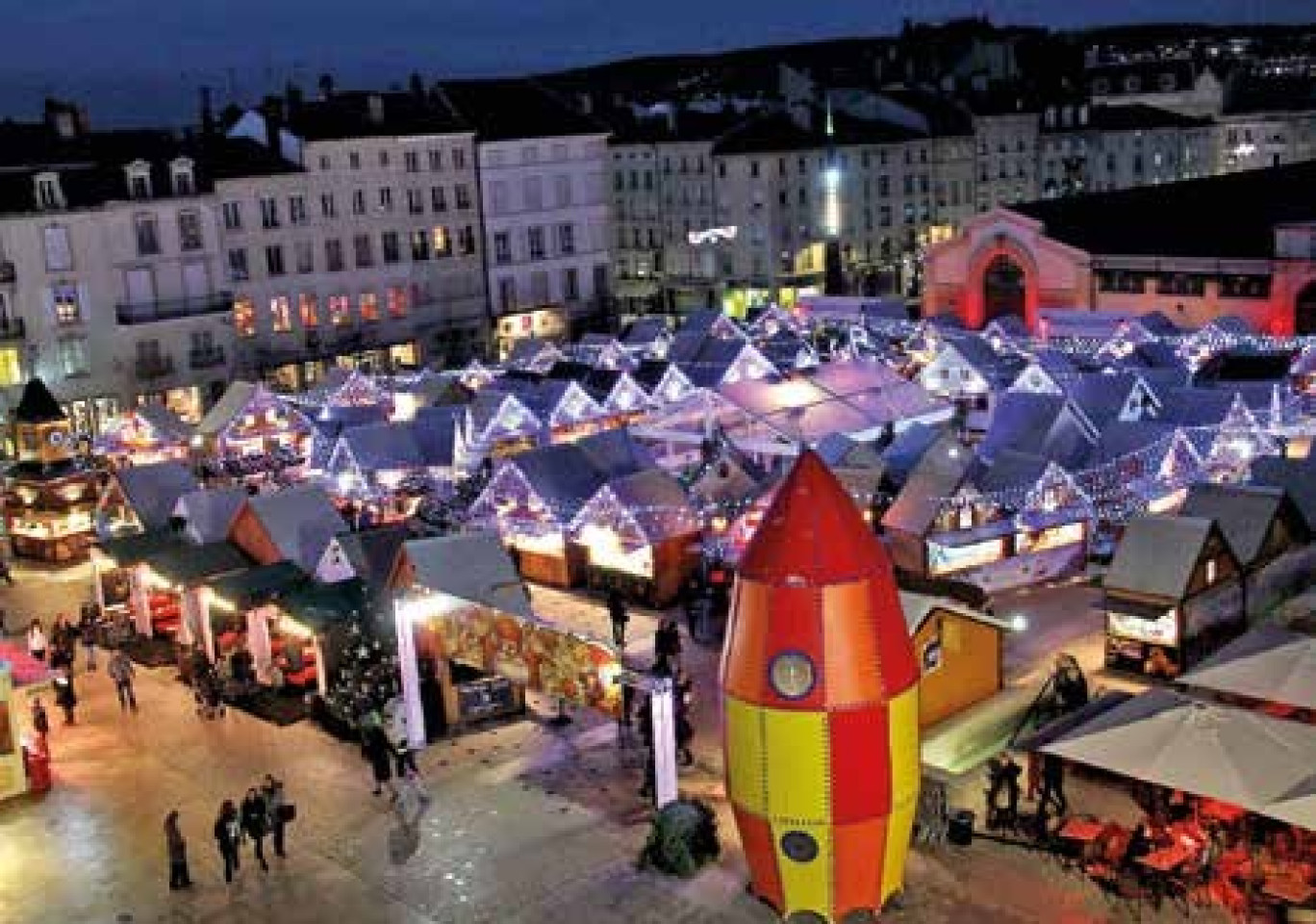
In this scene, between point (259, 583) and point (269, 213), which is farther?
point (269, 213)

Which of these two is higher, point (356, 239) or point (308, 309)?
point (356, 239)

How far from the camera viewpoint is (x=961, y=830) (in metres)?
20.2

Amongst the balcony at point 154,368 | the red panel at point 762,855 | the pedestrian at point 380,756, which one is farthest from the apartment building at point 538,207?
the red panel at point 762,855

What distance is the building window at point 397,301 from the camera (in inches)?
2392

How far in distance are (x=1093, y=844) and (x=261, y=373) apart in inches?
1681

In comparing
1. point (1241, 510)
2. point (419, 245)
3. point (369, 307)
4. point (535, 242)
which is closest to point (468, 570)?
point (1241, 510)

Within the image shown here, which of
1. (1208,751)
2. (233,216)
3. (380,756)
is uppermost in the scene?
(233,216)

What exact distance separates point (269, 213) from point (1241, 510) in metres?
39.3

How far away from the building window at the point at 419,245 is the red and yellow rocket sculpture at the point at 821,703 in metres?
46.6

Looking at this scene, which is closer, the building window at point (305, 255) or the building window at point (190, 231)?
the building window at point (190, 231)

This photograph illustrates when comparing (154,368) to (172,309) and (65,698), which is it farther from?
(65,698)

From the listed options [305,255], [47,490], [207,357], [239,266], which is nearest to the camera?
[47,490]

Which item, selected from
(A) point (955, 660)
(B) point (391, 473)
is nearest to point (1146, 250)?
(B) point (391, 473)

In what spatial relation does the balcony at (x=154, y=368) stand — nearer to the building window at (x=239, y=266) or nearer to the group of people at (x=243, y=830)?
the building window at (x=239, y=266)
